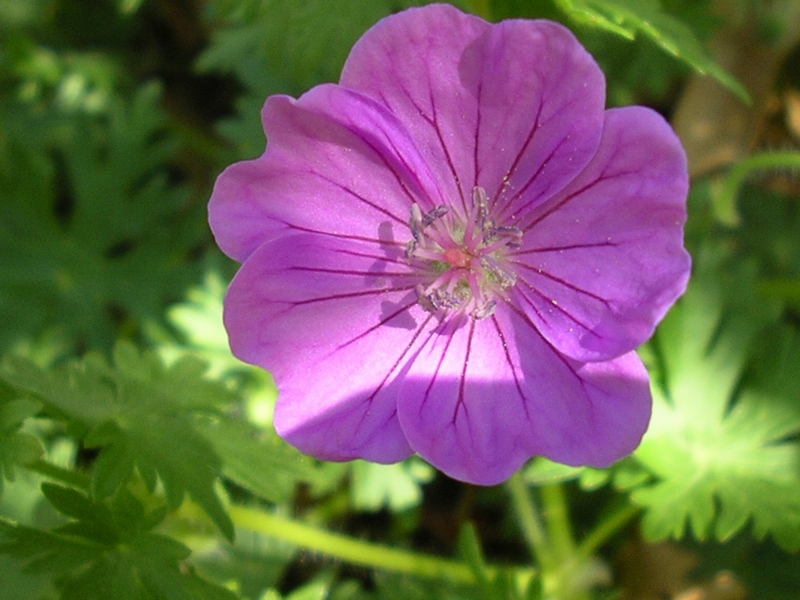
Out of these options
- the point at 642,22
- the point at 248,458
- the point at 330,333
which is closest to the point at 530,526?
the point at 248,458

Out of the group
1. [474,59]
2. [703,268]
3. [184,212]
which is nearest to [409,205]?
[474,59]

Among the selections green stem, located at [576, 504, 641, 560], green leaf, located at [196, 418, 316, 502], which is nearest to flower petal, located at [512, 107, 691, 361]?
green leaf, located at [196, 418, 316, 502]

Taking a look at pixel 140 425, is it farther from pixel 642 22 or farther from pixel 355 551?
pixel 642 22

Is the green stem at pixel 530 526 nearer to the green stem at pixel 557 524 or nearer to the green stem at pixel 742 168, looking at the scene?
the green stem at pixel 557 524

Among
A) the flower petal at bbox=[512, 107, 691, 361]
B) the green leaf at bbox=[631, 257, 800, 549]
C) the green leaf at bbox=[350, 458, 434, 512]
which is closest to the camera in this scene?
the flower petal at bbox=[512, 107, 691, 361]

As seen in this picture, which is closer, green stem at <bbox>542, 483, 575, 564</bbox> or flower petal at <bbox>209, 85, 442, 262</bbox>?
flower petal at <bbox>209, 85, 442, 262</bbox>

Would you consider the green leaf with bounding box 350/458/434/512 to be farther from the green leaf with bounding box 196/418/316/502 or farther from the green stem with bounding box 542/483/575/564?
the green leaf with bounding box 196/418/316/502

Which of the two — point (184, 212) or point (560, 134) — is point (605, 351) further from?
point (184, 212)
